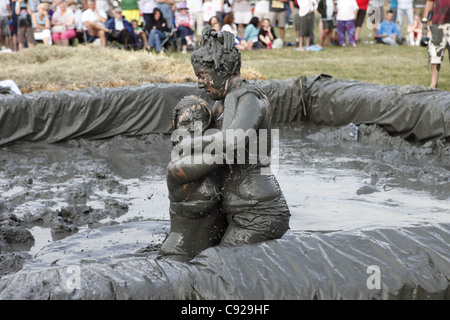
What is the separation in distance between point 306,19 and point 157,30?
11.9 feet

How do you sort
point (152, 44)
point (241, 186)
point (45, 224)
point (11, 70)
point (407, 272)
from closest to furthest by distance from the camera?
point (407, 272) → point (241, 186) → point (45, 224) → point (11, 70) → point (152, 44)

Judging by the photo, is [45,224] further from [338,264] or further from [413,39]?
[413,39]

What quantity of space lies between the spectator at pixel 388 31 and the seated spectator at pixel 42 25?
8.65m

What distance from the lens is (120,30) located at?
16344 millimetres

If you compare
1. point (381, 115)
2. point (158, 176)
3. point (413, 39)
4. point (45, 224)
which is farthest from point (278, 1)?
point (45, 224)

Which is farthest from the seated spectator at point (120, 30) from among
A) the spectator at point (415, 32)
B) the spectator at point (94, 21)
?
the spectator at point (415, 32)

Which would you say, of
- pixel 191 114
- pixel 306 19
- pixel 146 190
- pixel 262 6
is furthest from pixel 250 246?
pixel 262 6

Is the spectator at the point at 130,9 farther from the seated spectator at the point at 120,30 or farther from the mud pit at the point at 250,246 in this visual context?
the mud pit at the point at 250,246

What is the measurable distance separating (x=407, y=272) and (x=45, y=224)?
3.25 metres

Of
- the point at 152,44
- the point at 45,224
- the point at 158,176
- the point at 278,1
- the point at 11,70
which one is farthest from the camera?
the point at 278,1

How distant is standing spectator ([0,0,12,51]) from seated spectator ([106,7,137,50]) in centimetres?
239

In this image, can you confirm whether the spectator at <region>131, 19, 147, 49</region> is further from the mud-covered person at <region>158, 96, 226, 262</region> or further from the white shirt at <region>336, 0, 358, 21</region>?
the mud-covered person at <region>158, 96, 226, 262</region>

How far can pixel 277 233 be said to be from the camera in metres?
3.84

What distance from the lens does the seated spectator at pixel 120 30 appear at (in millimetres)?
16078
